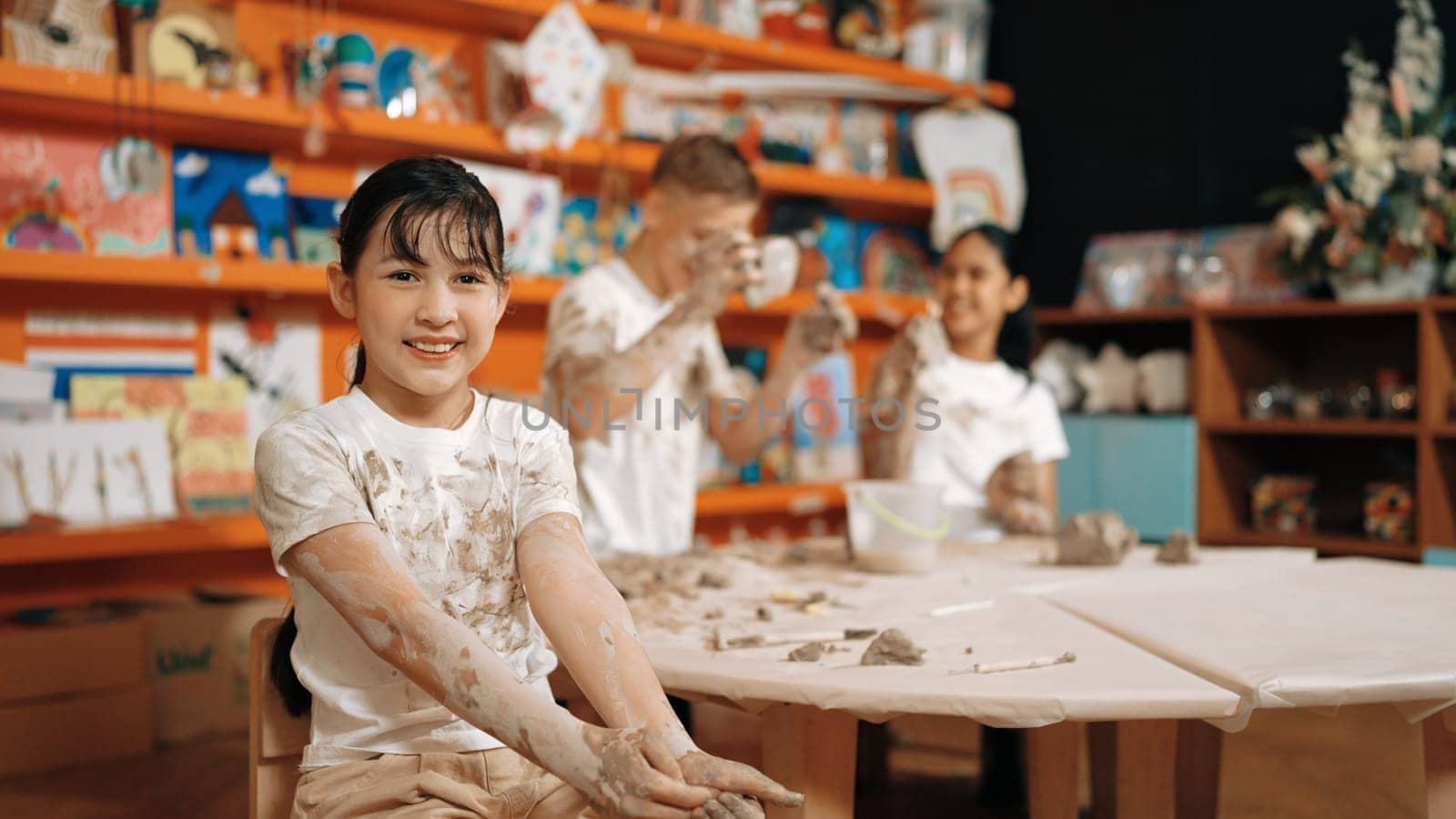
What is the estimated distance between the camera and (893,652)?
135 cm

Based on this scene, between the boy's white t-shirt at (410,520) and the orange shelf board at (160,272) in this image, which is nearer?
the boy's white t-shirt at (410,520)

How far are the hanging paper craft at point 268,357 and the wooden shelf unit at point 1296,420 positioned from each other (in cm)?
235

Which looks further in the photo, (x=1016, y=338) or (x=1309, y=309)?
(x=1309, y=309)

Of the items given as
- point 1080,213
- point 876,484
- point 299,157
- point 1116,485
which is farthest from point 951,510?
point 1080,213

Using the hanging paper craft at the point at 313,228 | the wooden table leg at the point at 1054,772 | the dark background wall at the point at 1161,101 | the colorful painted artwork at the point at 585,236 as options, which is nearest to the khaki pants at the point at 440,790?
the wooden table leg at the point at 1054,772

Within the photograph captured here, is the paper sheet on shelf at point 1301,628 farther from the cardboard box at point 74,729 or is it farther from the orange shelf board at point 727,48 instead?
the orange shelf board at point 727,48

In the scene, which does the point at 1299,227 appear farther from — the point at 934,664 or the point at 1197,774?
the point at 934,664

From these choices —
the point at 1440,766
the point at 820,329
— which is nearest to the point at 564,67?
the point at 820,329

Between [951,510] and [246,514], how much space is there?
1695 millimetres

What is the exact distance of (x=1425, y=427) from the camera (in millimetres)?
3314

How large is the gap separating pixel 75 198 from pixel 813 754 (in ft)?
7.78

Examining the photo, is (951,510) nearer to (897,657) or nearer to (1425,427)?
(897,657)

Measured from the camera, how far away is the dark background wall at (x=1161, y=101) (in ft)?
12.8

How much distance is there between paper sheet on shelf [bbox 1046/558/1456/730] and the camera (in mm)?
1265
